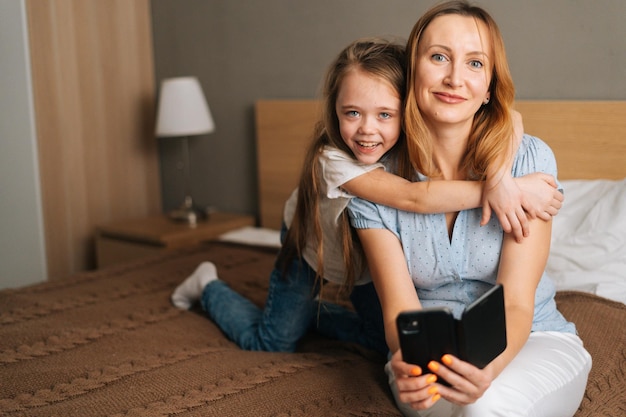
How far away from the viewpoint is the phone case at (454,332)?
1.08 meters

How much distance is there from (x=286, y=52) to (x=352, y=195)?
1710 mm

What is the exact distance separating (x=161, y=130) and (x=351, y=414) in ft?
7.00

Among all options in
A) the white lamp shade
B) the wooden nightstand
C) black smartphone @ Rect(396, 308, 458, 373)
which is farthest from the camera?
the white lamp shade

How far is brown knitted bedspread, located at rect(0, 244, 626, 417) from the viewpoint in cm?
141

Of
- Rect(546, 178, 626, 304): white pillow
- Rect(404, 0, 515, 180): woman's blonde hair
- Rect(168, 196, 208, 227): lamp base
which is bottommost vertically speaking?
Rect(168, 196, 208, 227): lamp base

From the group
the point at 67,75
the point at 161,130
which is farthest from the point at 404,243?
the point at 67,75

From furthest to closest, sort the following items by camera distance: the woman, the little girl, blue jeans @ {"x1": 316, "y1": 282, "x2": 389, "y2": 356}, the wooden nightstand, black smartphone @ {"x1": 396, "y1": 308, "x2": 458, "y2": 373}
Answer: the wooden nightstand → blue jeans @ {"x1": 316, "y1": 282, "x2": 389, "y2": 356} → the little girl → the woman → black smartphone @ {"x1": 396, "y1": 308, "x2": 458, "y2": 373}

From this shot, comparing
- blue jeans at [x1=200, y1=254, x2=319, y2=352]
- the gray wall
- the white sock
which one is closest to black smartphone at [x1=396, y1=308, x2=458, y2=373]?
blue jeans at [x1=200, y1=254, x2=319, y2=352]

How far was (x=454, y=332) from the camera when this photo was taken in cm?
110

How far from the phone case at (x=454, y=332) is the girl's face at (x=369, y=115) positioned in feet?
1.52

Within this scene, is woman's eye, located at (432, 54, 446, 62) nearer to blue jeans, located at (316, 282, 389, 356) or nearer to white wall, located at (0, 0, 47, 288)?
blue jeans, located at (316, 282, 389, 356)

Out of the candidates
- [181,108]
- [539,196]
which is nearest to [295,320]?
[539,196]

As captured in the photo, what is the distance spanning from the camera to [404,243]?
4.79ft

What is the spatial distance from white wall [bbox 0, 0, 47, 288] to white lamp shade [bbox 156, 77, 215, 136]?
602 millimetres
